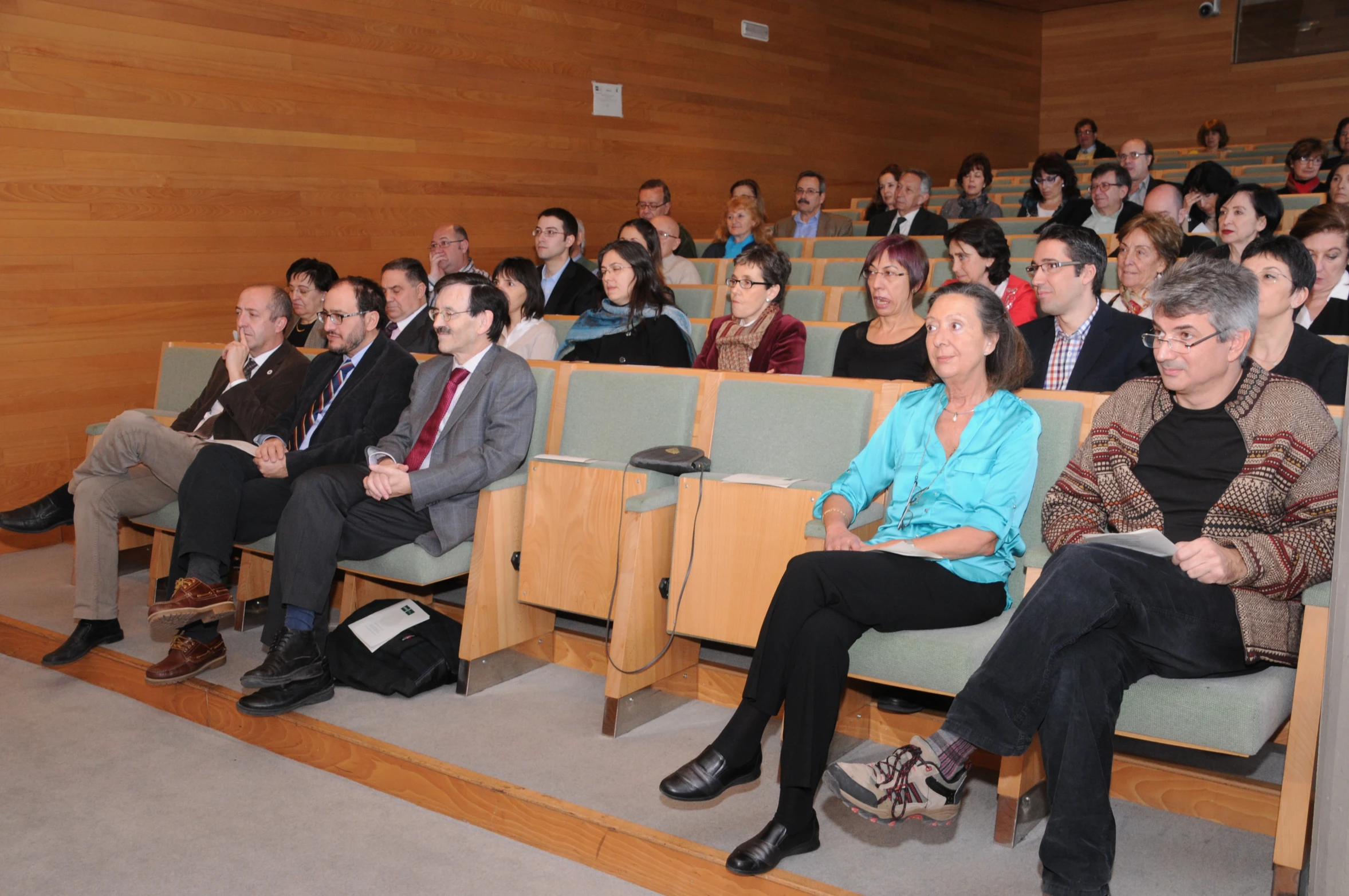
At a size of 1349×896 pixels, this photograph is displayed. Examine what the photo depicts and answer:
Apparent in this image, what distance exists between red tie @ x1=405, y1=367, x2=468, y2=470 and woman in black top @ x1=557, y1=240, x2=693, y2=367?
63cm

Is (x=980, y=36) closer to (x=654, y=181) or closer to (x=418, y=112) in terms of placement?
(x=654, y=181)

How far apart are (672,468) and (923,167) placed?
6.53 meters

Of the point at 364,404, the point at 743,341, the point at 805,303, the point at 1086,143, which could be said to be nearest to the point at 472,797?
the point at 364,404

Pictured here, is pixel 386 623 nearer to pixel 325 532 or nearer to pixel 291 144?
pixel 325 532

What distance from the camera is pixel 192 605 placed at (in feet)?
7.52

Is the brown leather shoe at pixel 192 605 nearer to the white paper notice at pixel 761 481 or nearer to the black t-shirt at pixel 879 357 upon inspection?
the white paper notice at pixel 761 481

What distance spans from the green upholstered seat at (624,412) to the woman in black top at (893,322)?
1.62 feet

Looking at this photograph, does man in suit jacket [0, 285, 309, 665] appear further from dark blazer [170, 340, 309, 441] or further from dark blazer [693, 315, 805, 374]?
dark blazer [693, 315, 805, 374]

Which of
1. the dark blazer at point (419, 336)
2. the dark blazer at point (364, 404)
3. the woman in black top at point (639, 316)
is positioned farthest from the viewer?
the dark blazer at point (419, 336)

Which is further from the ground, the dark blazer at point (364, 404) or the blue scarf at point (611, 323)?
the blue scarf at point (611, 323)

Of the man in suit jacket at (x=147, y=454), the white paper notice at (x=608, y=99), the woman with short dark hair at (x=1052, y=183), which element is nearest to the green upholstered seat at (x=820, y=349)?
the man in suit jacket at (x=147, y=454)

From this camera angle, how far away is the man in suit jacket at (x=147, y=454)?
8.21 feet

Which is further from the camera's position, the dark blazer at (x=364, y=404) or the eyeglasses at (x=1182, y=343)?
the dark blazer at (x=364, y=404)

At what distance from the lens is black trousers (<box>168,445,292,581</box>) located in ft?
7.85
